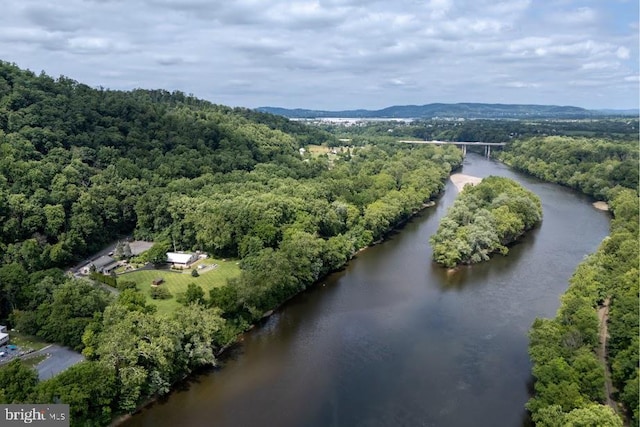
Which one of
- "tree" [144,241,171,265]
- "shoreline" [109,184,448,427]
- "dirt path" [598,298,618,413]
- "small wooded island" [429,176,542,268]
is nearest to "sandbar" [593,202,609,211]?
"small wooded island" [429,176,542,268]

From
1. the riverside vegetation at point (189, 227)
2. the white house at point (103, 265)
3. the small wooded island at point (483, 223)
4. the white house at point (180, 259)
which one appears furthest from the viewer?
the small wooded island at point (483, 223)

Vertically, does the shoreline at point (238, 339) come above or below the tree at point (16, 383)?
below

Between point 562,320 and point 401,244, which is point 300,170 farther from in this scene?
point 562,320

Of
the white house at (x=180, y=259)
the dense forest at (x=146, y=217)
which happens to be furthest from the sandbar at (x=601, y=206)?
the white house at (x=180, y=259)

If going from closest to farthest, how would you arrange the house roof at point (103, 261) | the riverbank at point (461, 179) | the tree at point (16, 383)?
1. the tree at point (16, 383)
2. the house roof at point (103, 261)
3. the riverbank at point (461, 179)

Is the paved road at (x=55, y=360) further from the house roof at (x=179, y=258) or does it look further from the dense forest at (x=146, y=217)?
the house roof at (x=179, y=258)

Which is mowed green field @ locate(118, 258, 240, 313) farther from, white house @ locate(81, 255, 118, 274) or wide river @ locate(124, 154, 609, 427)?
wide river @ locate(124, 154, 609, 427)

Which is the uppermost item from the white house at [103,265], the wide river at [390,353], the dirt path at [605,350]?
the white house at [103,265]
